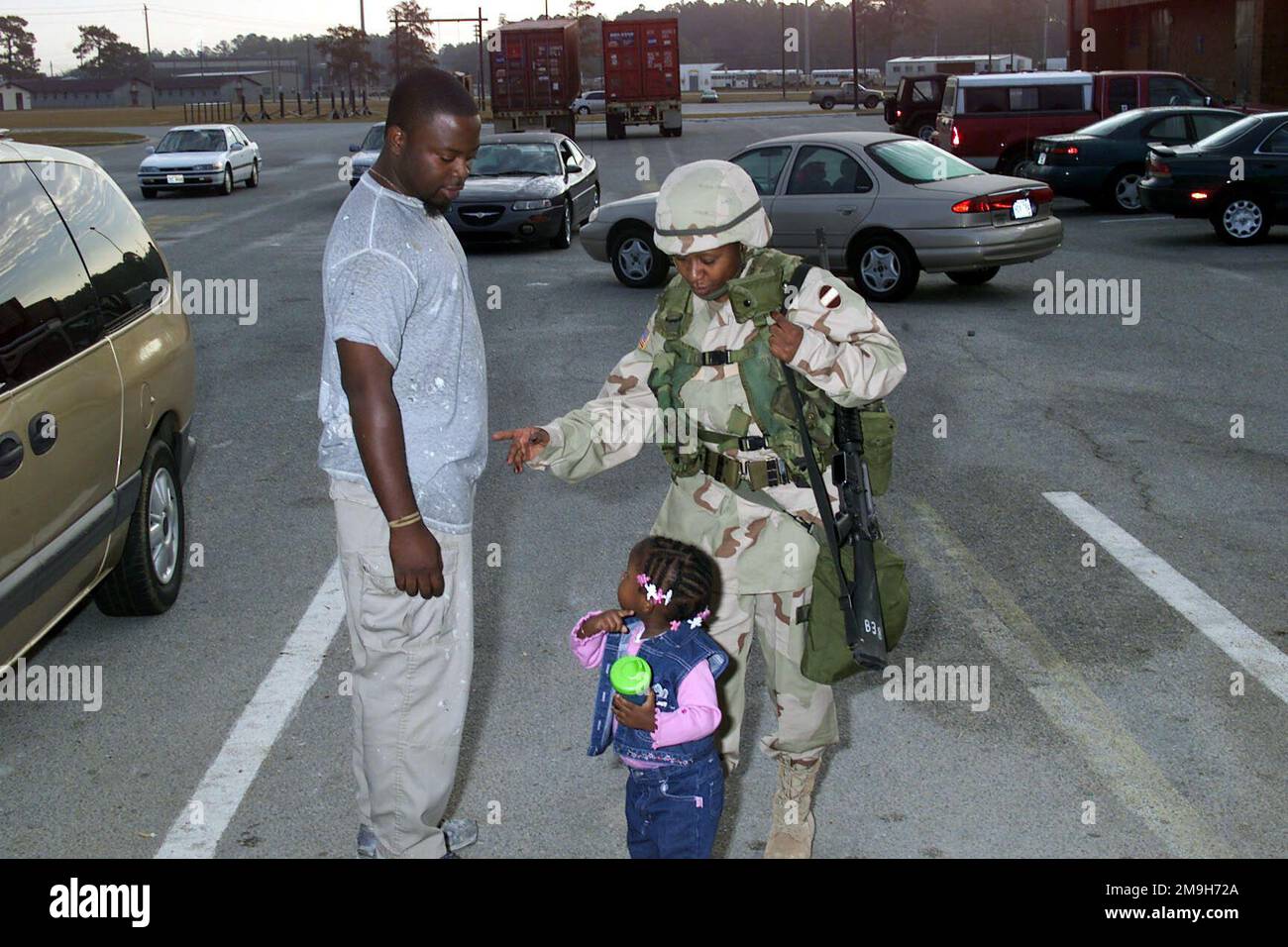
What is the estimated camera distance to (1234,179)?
17594 millimetres

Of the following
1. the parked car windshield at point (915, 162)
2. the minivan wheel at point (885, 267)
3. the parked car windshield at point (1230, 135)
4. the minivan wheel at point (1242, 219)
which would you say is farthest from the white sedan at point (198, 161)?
the minivan wheel at point (1242, 219)

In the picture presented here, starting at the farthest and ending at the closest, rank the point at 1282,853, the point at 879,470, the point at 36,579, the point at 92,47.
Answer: the point at 92,47, the point at 36,579, the point at 1282,853, the point at 879,470

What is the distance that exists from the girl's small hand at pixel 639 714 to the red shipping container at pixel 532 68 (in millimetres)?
40519

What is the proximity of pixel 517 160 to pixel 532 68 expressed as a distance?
24134 millimetres

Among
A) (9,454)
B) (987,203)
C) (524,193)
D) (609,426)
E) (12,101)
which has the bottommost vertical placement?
(9,454)

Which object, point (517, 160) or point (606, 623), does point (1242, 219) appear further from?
point (606, 623)

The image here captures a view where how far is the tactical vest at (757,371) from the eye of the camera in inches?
138

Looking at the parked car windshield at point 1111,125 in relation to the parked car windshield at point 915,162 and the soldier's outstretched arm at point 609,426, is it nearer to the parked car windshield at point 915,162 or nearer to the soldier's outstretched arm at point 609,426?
the parked car windshield at point 915,162

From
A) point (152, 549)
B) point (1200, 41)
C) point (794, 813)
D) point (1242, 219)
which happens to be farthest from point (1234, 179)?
point (1200, 41)

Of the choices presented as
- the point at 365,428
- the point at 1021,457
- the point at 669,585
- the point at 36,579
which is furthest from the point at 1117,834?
the point at 1021,457

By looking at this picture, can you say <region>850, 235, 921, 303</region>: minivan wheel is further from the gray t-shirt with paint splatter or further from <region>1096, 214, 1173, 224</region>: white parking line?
the gray t-shirt with paint splatter

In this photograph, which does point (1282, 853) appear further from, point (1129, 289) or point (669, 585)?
point (1129, 289)

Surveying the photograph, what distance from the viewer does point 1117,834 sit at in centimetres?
415

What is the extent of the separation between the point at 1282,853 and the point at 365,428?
279 centimetres
